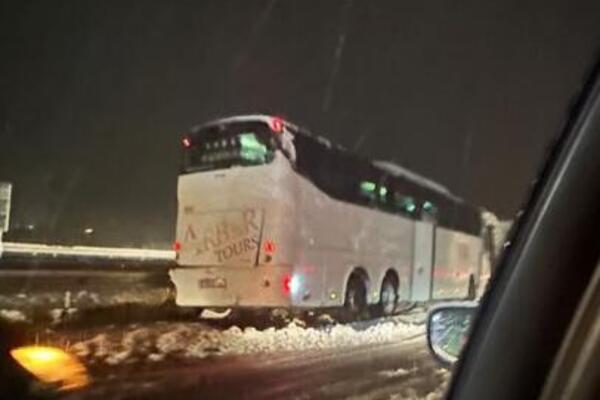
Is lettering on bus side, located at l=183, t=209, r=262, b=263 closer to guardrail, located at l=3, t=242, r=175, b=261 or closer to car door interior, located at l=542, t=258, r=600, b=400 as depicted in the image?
guardrail, located at l=3, t=242, r=175, b=261

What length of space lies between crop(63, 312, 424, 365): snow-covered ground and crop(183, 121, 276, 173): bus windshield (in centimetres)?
27

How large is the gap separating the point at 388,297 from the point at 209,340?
31 centimetres

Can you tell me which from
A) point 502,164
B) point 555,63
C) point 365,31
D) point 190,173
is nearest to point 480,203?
point 502,164

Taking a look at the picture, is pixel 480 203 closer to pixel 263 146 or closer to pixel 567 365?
Result: pixel 263 146

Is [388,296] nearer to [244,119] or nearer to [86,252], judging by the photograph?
[244,119]

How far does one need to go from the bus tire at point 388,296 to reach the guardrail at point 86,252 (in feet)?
1.17

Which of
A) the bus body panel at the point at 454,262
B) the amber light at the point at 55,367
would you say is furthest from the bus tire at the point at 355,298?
the amber light at the point at 55,367

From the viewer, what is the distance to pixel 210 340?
189 cm

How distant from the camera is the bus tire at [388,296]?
1792 mm

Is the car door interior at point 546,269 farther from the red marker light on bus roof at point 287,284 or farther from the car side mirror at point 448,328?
the red marker light on bus roof at point 287,284

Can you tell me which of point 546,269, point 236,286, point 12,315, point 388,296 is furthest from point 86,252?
point 546,269

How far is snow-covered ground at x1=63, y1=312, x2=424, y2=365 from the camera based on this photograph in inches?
70.8

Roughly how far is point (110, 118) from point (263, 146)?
0.34m

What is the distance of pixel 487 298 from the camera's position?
3.95 ft
